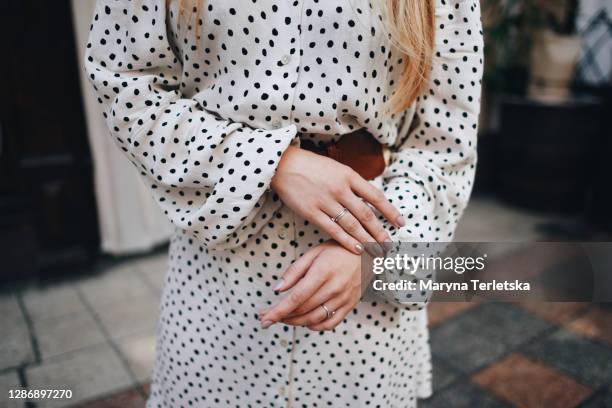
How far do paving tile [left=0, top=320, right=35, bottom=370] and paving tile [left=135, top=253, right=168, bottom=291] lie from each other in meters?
0.64

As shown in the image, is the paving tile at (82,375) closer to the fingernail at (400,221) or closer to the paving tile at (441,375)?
the paving tile at (441,375)

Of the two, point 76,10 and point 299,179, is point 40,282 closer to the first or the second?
point 76,10

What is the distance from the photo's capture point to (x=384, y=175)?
0.77 m

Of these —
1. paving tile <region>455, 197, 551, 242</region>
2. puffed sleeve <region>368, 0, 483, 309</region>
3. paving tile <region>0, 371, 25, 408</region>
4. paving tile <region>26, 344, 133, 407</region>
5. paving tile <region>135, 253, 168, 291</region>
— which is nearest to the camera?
puffed sleeve <region>368, 0, 483, 309</region>

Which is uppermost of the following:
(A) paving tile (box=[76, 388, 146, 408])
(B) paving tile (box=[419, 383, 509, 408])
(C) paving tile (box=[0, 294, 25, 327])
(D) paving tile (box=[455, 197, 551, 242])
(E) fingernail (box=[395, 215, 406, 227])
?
(E) fingernail (box=[395, 215, 406, 227])

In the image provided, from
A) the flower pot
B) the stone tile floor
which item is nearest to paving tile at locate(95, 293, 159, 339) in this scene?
the stone tile floor

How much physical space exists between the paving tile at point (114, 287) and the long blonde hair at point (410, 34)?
2082 mm

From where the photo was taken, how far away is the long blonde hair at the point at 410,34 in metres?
0.63

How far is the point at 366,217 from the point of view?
0.62 meters

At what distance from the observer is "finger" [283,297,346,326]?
0.61 meters

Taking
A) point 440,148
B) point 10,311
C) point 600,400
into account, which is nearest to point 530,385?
point 600,400

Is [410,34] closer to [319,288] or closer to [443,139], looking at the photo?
[443,139]

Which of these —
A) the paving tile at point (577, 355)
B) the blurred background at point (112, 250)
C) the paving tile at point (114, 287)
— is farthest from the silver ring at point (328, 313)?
the paving tile at point (114, 287)

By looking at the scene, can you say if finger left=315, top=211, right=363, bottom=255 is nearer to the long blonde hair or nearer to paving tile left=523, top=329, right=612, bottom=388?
the long blonde hair
